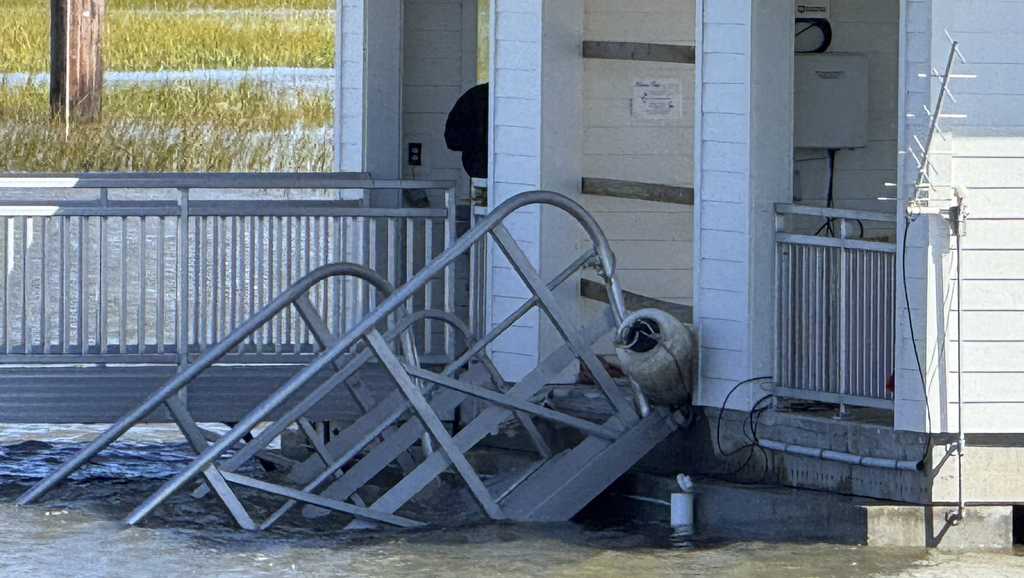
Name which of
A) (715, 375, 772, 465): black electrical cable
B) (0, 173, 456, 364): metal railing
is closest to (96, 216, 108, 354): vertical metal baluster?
(0, 173, 456, 364): metal railing

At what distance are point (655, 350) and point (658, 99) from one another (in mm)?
2395

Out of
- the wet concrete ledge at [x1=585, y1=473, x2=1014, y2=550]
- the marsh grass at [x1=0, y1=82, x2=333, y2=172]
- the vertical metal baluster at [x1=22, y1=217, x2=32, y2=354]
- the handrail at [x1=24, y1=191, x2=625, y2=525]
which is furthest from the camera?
the marsh grass at [x1=0, y1=82, x2=333, y2=172]

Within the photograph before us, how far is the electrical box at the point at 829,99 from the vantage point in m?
11.9

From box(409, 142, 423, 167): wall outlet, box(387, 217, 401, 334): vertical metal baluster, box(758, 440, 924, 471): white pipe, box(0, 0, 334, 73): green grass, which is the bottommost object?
box(758, 440, 924, 471): white pipe

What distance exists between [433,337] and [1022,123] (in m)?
3.99

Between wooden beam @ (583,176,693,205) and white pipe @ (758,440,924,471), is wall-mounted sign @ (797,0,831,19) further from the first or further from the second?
white pipe @ (758,440,924,471)

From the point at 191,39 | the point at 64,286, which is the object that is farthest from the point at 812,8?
the point at 191,39

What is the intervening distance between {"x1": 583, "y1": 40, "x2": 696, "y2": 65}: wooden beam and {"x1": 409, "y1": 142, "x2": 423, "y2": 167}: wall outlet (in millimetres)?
2548

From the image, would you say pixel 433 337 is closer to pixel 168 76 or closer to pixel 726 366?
pixel 726 366

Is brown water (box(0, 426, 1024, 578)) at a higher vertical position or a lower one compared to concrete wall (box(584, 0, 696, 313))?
lower

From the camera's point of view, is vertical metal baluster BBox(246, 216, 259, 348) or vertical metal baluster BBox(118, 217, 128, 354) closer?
vertical metal baluster BBox(118, 217, 128, 354)

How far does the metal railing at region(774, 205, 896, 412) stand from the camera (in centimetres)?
970

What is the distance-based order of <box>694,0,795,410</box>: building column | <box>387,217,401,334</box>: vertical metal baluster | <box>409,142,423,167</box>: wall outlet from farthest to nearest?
1. <box>409,142,423,167</box>: wall outlet
2. <box>387,217,401,334</box>: vertical metal baluster
3. <box>694,0,795,410</box>: building column

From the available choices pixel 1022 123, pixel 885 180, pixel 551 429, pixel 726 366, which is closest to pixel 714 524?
pixel 726 366
